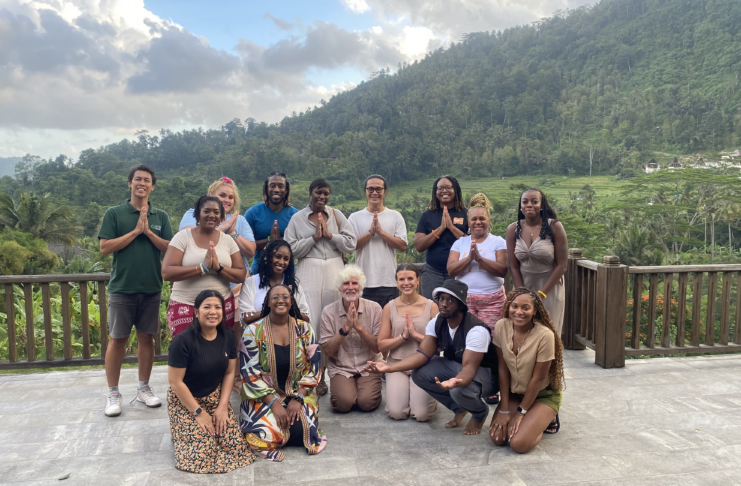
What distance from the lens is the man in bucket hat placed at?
3.14 m

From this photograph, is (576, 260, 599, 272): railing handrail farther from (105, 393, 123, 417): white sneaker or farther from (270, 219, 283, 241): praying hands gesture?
(105, 393, 123, 417): white sneaker

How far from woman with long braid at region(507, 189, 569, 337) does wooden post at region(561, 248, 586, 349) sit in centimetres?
101

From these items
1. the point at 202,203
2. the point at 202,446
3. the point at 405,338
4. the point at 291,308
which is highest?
the point at 202,203

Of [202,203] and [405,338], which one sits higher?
[202,203]

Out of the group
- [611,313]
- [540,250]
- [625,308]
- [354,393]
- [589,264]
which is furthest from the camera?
[589,264]

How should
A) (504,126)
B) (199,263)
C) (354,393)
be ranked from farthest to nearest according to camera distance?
(504,126) < (354,393) < (199,263)

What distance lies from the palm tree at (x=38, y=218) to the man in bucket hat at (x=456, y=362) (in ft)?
113

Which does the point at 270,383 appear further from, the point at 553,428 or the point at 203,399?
the point at 553,428

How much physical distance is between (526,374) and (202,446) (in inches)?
71.6

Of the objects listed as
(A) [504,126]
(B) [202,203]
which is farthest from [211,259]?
(A) [504,126]

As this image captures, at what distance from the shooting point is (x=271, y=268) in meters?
3.45

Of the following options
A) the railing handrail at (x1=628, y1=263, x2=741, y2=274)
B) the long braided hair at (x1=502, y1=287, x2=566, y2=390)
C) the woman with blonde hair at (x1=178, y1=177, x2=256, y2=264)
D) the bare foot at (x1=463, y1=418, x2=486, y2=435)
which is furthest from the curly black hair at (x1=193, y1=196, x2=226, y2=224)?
the railing handrail at (x1=628, y1=263, x2=741, y2=274)

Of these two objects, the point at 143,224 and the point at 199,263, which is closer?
the point at 199,263

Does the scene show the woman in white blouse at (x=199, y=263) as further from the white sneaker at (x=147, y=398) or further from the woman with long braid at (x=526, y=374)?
the woman with long braid at (x=526, y=374)
